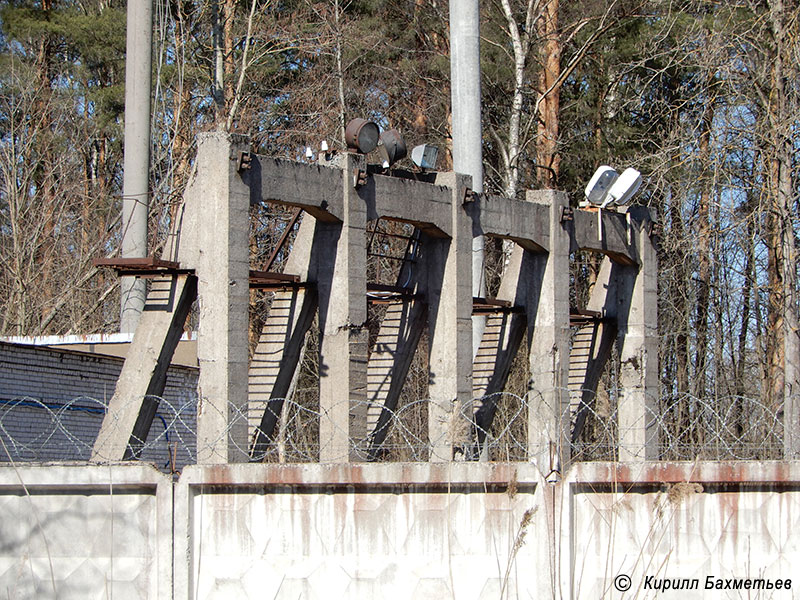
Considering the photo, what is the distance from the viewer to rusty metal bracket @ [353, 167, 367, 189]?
16.6 metres

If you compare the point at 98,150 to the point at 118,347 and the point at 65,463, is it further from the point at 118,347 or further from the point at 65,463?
the point at 65,463

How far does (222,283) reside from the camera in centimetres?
1495

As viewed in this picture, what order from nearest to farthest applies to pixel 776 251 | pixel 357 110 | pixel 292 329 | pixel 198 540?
pixel 198 540 < pixel 292 329 < pixel 776 251 < pixel 357 110

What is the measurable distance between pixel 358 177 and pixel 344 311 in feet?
5.96

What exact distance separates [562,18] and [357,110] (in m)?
6.29

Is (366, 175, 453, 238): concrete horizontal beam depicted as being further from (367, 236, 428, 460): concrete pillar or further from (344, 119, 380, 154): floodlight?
(367, 236, 428, 460): concrete pillar

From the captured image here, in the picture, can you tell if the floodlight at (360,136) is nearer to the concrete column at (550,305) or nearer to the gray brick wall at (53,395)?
the concrete column at (550,305)

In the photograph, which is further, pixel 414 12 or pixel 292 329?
pixel 414 12

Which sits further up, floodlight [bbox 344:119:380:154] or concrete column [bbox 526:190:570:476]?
floodlight [bbox 344:119:380:154]

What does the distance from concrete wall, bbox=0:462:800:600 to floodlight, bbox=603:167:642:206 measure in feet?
42.6

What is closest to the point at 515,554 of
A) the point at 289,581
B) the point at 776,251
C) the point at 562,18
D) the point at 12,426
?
the point at 289,581

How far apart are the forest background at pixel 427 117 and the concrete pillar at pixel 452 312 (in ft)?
31.9

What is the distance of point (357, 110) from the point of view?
34.9 m

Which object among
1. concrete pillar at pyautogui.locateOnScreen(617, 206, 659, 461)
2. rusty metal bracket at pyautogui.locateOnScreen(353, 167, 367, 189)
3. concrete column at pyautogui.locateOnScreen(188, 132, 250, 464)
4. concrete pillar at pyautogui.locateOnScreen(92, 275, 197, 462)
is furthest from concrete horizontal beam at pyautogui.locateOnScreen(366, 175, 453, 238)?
concrete pillar at pyautogui.locateOnScreen(617, 206, 659, 461)
